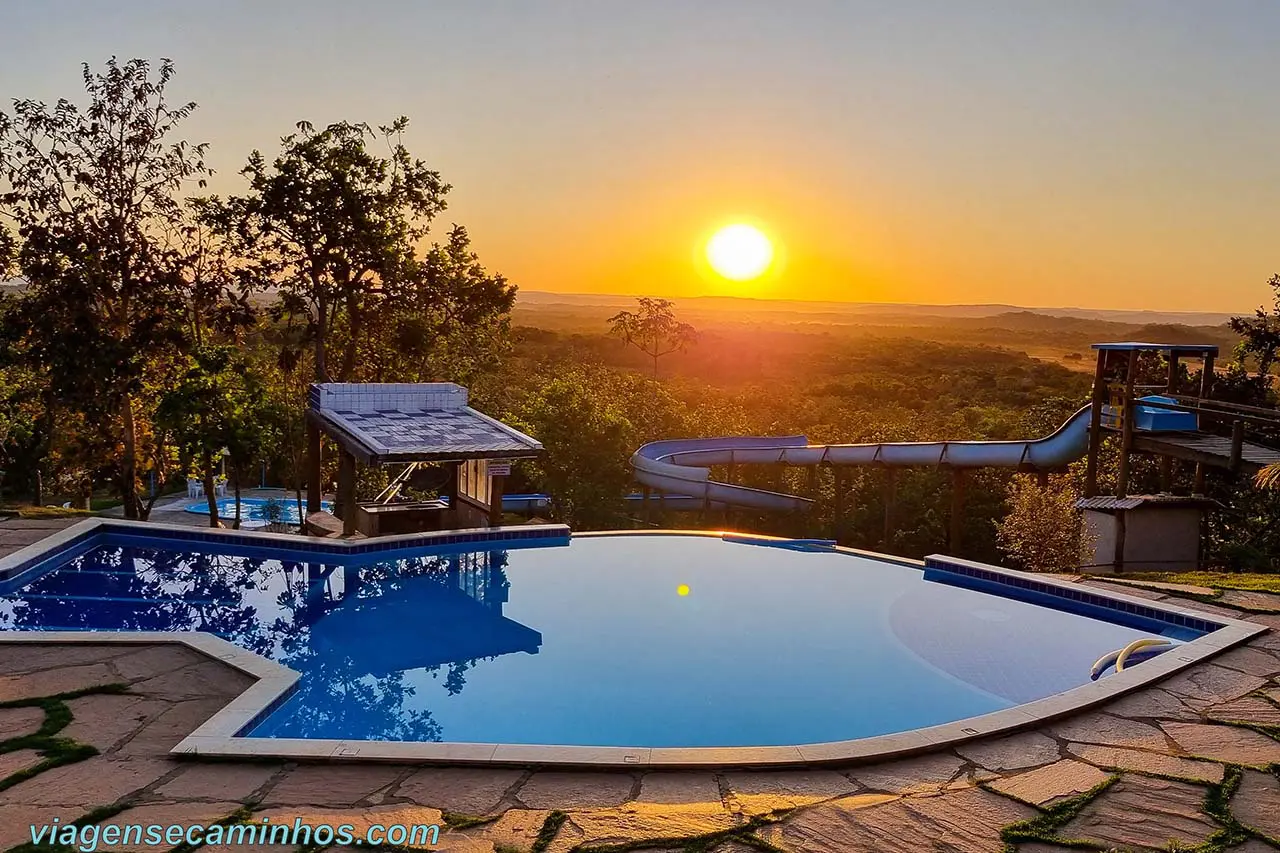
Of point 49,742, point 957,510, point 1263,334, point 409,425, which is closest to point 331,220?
point 409,425

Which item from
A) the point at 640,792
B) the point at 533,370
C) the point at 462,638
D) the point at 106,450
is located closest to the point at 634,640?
the point at 462,638

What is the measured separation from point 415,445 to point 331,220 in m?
7.05

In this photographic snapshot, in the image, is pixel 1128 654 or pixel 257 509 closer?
pixel 1128 654

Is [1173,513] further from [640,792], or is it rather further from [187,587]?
[187,587]

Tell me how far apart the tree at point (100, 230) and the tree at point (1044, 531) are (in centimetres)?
1422

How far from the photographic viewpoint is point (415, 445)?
12484mm

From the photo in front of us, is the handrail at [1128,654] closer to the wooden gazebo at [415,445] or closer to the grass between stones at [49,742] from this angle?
the wooden gazebo at [415,445]

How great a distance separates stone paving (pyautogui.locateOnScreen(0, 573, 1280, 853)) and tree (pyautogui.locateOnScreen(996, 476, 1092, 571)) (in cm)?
856

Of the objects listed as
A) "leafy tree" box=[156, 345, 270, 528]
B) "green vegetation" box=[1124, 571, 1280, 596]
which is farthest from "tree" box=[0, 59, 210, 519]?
"green vegetation" box=[1124, 571, 1280, 596]

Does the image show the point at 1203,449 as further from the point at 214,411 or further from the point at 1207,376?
the point at 214,411

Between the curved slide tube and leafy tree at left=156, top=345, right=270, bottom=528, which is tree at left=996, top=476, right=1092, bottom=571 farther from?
leafy tree at left=156, top=345, right=270, bottom=528

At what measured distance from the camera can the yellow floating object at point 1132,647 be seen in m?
7.99

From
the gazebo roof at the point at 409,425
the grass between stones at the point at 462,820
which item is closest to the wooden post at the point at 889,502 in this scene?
the gazebo roof at the point at 409,425

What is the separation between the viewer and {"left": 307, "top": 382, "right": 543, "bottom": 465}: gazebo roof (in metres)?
12.4
